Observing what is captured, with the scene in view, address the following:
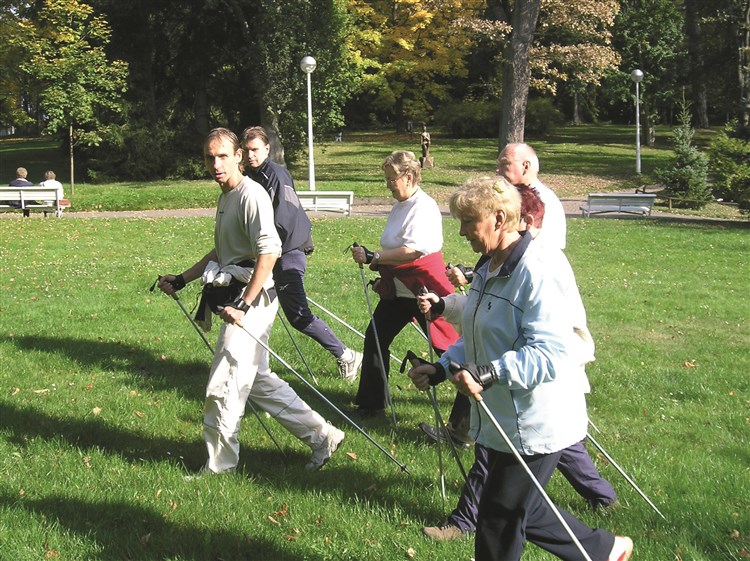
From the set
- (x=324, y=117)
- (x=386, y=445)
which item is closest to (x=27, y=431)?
(x=386, y=445)

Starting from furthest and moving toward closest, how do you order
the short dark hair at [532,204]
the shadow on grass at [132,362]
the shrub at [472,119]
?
the shrub at [472,119] < the shadow on grass at [132,362] < the short dark hair at [532,204]

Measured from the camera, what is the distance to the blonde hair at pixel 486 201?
11.6ft

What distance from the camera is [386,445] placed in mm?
6188

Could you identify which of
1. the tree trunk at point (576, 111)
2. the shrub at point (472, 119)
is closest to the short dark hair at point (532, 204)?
the shrub at point (472, 119)

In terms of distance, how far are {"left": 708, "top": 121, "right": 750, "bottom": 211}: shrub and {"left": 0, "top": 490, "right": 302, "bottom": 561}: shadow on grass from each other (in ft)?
65.9

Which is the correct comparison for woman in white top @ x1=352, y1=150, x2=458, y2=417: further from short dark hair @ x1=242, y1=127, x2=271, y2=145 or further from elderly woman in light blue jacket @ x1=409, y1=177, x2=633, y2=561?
elderly woman in light blue jacket @ x1=409, y1=177, x2=633, y2=561

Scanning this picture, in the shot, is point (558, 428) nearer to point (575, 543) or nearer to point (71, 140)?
point (575, 543)

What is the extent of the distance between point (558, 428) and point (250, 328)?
2.40 metres

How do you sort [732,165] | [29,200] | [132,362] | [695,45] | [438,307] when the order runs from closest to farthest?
[438,307] < [132,362] < [29,200] < [732,165] < [695,45]

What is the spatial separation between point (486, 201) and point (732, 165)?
26226mm

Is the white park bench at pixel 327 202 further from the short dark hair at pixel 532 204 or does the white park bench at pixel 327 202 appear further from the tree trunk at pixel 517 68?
the short dark hair at pixel 532 204

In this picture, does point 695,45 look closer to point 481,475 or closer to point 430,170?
point 430,170

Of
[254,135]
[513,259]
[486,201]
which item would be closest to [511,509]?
[513,259]

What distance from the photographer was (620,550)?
12.8 ft
